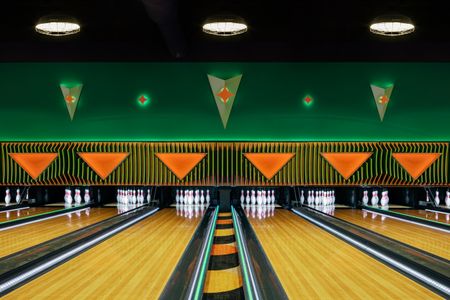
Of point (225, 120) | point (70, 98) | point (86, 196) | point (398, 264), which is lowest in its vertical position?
point (398, 264)

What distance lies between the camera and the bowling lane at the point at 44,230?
3.77 metres

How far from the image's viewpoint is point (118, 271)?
2914mm

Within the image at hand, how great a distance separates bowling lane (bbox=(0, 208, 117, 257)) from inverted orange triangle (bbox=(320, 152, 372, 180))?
3.25 metres

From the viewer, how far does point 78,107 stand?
729cm

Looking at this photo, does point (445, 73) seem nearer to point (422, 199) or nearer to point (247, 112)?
point (422, 199)

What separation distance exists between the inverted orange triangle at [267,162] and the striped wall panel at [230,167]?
0.07m

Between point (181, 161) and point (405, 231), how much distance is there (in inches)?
139

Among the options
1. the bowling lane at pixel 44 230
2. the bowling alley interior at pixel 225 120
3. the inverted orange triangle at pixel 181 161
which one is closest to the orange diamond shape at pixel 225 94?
the bowling alley interior at pixel 225 120

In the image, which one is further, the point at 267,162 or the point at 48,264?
the point at 267,162

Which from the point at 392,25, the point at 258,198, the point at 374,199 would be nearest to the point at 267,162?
the point at 258,198

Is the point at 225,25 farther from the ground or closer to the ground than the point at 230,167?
farther from the ground

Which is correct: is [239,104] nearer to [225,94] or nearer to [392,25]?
[225,94]

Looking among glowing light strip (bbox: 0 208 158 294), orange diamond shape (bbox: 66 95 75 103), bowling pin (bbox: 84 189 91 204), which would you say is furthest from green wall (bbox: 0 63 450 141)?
glowing light strip (bbox: 0 208 158 294)

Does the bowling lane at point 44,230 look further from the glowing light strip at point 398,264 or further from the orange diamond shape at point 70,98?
the glowing light strip at point 398,264
